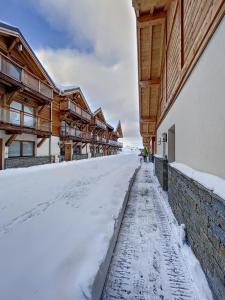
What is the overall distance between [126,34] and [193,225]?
314 inches

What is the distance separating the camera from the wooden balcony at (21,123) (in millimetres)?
10186

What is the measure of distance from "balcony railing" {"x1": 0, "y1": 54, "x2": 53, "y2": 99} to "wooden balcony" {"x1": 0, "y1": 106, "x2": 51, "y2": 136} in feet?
6.15

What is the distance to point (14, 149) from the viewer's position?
11.9m

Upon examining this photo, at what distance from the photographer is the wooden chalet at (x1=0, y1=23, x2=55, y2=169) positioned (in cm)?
1044

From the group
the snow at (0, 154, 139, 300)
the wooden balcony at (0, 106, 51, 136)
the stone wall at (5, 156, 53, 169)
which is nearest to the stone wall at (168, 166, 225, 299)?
the snow at (0, 154, 139, 300)

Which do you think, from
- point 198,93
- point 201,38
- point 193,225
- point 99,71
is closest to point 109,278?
point 193,225

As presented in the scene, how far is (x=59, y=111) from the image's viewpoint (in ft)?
57.8

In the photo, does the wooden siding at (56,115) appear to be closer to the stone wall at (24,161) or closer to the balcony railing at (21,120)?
the balcony railing at (21,120)

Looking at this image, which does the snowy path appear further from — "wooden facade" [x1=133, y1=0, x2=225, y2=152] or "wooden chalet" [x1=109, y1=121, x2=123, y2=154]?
"wooden chalet" [x1=109, y1=121, x2=123, y2=154]

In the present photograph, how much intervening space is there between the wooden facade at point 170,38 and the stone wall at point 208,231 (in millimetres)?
1946

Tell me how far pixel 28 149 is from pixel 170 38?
37.4 ft

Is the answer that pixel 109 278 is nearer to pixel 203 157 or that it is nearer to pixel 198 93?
pixel 203 157

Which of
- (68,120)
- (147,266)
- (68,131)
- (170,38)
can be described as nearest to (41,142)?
(68,131)

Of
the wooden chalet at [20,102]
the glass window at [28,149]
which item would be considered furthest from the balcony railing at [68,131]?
the glass window at [28,149]
